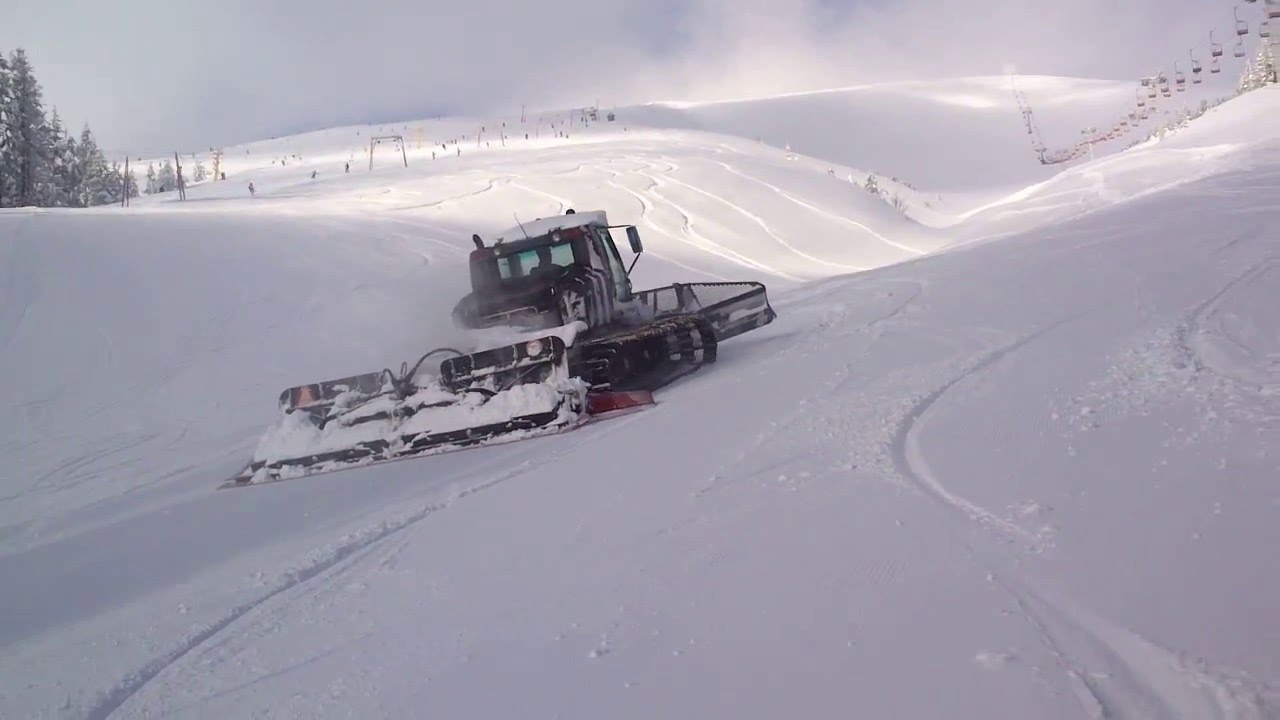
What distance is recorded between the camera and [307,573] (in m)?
5.51

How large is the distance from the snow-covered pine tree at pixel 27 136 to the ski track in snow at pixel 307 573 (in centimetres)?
4830

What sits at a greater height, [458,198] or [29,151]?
[29,151]

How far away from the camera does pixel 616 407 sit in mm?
9086

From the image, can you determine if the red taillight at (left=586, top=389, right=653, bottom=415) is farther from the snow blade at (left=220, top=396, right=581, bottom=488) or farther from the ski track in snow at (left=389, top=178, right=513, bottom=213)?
the ski track in snow at (left=389, top=178, right=513, bottom=213)

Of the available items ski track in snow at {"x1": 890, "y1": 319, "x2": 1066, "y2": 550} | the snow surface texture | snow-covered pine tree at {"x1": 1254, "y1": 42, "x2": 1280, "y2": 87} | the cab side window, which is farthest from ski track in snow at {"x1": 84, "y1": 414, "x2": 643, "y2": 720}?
snow-covered pine tree at {"x1": 1254, "y1": 42, "x2": 1280, "y2": 87}

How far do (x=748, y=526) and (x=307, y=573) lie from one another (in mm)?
2560

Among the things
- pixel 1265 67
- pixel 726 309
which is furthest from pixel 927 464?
pixel 1265 67

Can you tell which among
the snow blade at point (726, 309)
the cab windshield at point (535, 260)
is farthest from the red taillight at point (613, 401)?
the cab windshield at point (535, 260)

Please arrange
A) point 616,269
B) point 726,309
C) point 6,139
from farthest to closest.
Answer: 1. point 6,139
2. point 616,269
3. point 726,309

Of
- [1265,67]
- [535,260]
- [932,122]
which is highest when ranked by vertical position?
[932,122]

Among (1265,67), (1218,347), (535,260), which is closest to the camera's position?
(1218,347)

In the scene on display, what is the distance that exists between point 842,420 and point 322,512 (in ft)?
12.7

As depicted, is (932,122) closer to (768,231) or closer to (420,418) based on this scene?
(768,231)

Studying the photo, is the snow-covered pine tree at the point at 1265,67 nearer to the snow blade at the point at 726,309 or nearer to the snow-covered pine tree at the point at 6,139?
the snow blade at the point at 726,309
